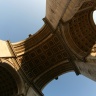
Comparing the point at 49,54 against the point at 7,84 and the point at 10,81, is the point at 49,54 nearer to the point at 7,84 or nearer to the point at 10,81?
the point at 10,81

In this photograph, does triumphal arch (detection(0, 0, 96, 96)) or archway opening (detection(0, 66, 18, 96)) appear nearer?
triumphal arch (detection(0, 0, 96, 96))

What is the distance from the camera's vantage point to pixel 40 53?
23.9m

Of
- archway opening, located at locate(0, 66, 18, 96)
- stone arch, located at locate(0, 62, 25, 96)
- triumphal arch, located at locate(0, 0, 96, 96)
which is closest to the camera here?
triumphal arch, located at locate(0, 0, 96, 96)

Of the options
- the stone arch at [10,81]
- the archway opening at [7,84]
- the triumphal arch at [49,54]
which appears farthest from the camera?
the archway opening at [7,84]

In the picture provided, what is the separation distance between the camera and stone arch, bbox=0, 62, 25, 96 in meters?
21.5

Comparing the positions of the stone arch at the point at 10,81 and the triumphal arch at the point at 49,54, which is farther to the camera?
the stone arch at the point at 10,81

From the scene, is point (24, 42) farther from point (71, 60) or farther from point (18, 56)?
point (71, 60)

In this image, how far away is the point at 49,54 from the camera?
24.1 m

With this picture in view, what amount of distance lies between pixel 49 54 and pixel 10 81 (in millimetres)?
5157

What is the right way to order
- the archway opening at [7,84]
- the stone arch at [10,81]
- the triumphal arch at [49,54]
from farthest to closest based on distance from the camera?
the archway opening at [7,84] < the stone arch at [10,81] < the triumphal arch at [49,54]

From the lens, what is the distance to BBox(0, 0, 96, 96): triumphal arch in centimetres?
2127

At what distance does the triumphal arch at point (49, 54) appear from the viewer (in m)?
21.3

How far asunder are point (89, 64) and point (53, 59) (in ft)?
18.2

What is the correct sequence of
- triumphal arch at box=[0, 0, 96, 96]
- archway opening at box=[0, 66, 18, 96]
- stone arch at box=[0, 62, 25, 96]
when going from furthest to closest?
archway opening at box=[0, 66, 18, 96]
stone arch at box=[0, 62, 25, 96]
triumphal arch at box=[0, 0, 96, 96]
